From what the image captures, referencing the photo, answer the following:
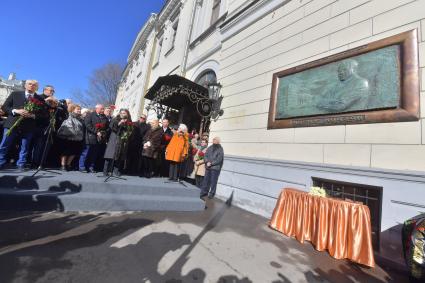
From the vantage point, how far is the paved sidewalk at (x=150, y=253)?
2.55 meters

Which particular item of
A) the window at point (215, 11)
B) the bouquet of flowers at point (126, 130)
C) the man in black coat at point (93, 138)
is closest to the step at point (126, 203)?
the bouquet of flowers at point (126, 130)

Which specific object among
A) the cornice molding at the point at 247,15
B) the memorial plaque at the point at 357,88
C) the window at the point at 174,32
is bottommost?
the memorial plaque at the point at 357,88

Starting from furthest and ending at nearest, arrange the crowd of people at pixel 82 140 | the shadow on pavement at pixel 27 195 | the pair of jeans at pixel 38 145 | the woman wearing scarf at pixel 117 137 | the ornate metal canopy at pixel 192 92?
the ornate metal canopy at pixel 192 92 → the woman wearing scarf at pixel 117 137 → the pair of jeans at pixel 38 145 → the crowd of people at pixel 82 140 → the shadow on pavement at pixel 27 195

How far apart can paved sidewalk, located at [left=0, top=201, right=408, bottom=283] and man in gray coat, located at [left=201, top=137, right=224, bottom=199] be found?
270cm

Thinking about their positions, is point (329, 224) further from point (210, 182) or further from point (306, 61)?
point (210, 182)

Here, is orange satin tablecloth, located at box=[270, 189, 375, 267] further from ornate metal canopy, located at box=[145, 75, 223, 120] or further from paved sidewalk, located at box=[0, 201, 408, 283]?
ornate metal canopy, located at box=[145, 75, 223, 120]

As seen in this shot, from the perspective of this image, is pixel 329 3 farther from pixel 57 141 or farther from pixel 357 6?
pixel 57 141

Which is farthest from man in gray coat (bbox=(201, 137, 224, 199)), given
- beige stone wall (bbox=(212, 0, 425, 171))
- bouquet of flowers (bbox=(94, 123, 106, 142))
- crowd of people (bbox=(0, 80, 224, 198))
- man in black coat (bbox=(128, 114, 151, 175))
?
bouquet of flowers (bbox=(94, 123, 106, 142))

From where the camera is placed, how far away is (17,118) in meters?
4.54

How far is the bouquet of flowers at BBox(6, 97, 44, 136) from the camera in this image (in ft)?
14.7

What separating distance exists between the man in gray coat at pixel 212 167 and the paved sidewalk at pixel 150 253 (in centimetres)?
270

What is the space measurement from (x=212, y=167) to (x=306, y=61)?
3762 millimetres

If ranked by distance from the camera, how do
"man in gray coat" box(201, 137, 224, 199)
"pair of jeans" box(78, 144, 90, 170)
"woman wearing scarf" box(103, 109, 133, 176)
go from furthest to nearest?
1. "man in gray coat" box(201, 137, 224, 199)
2. "pair of jeans" box(78, 144, 90, 170)
3. "woman wearing scarf" box(103, 109, 133, 176)

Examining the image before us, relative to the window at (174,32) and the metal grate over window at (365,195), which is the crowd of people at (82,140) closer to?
the metal grate over window at (365,195)
